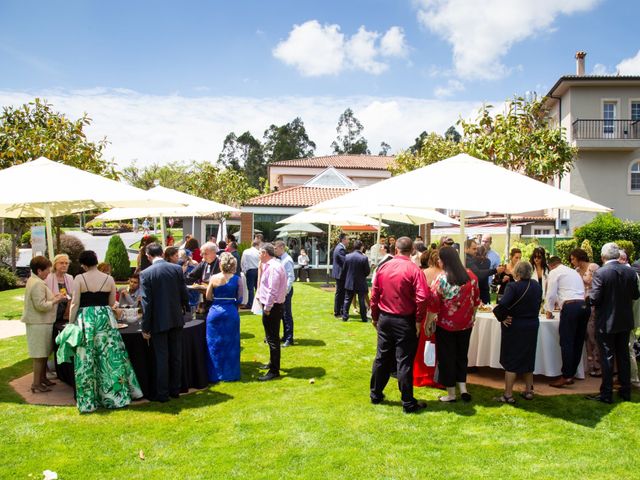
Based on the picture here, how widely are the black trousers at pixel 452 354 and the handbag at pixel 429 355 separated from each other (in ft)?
2.38

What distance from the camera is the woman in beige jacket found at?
6.59 metres

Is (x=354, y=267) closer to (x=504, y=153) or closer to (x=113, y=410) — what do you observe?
(x=113, y=410)

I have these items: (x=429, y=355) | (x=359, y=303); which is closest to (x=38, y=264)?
(x=429, y=355)

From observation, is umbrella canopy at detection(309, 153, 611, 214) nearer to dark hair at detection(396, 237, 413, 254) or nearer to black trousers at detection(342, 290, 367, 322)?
dark hair at detection(396, 237, 413, 254)

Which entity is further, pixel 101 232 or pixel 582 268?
pixel 101 232

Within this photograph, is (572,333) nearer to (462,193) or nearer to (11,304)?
(462,193)

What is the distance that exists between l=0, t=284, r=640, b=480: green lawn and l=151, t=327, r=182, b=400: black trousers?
0.65 ft

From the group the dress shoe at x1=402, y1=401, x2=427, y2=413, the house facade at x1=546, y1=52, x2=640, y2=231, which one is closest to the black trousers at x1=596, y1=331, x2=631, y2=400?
the dress shoe at x1=402, y1=401, x2=427, y2=413

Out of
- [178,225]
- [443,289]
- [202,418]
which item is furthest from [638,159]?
[178,225]

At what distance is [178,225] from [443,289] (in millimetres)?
81140

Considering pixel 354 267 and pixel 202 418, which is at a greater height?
pixel 354 267

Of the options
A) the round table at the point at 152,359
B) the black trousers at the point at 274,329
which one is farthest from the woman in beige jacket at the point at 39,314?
the black trousers at the point at 274,329

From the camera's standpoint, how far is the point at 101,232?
61.2m

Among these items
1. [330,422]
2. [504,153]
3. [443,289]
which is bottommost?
[330,422]
